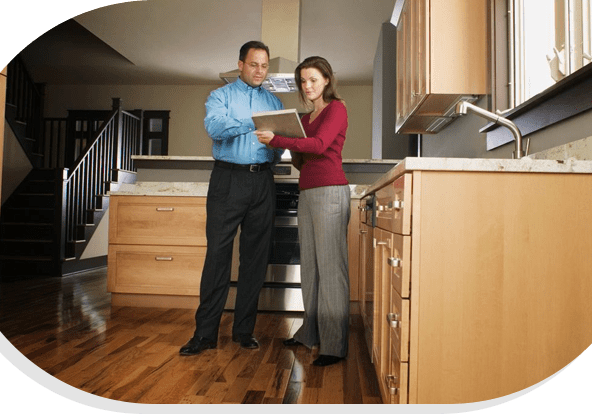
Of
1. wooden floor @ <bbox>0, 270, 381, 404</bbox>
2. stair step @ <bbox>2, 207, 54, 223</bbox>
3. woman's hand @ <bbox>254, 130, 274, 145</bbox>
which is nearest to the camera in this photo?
wooden floor @ <bbox>0, 270, 381, 404</bbox>

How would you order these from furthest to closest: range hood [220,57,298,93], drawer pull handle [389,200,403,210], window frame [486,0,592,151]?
range hood [220,57,298,93] → window frame [486,0,592,151] → drawer pull handle [389,200,403,210]

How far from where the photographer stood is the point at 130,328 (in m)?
2.68

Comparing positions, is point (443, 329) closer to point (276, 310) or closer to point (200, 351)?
point (200, 351)

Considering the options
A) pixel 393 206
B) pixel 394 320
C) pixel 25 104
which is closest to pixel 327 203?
pixel 393 206

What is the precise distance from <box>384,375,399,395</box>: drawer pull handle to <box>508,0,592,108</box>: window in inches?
48.0

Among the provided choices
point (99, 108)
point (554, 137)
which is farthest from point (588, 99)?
point (99, 108)

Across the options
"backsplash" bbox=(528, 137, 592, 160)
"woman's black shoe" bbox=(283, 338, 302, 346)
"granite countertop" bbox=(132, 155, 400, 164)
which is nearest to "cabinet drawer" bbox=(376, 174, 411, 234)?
"backsplash" bbox=(528, 137, 592, 160)

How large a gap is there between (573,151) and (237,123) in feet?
4.42

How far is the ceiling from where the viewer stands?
533 centimetres

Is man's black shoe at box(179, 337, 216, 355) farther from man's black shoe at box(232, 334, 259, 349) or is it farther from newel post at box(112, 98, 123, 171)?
newel post at box(112, 98, 123, 171)

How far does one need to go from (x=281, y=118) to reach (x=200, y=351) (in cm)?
112

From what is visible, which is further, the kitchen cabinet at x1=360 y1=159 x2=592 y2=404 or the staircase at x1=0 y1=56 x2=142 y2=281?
the staircase at x1=0 y1=56 x2=142 y2=281

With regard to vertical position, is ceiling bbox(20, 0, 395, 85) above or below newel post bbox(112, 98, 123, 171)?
above

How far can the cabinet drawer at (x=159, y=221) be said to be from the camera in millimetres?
3234
